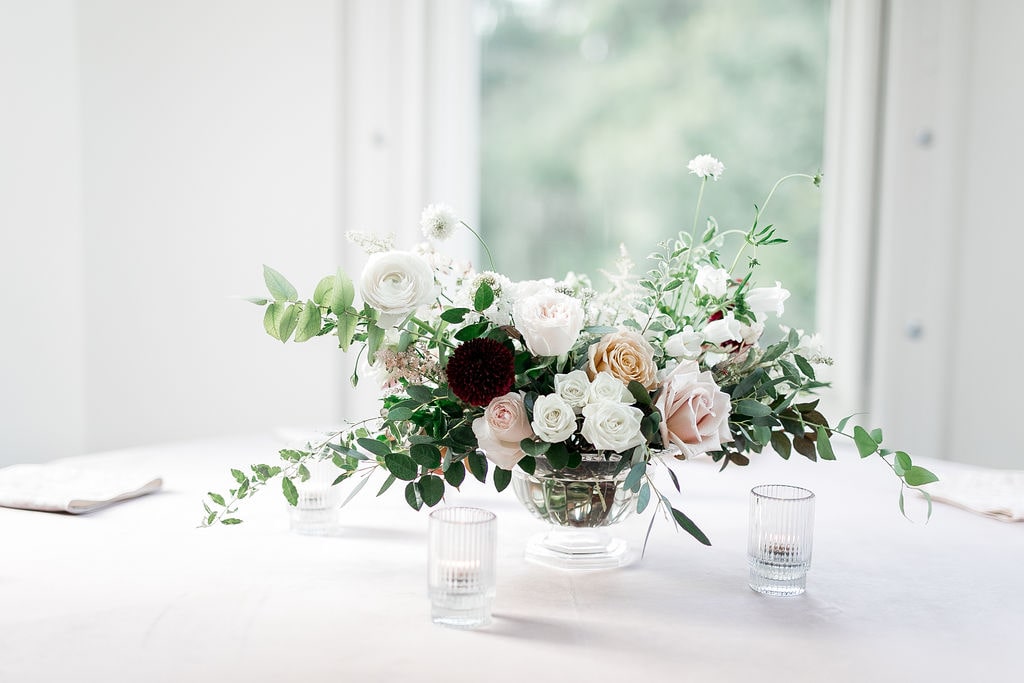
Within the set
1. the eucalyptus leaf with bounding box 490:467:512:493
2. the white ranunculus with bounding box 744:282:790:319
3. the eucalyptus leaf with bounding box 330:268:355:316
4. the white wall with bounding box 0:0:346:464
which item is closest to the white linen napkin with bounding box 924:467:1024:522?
the white ranunculus with bounding box 744:282:790:319

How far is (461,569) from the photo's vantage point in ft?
3.16

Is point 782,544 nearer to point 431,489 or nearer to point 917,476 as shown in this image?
point 917,476

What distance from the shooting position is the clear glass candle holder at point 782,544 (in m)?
1.08

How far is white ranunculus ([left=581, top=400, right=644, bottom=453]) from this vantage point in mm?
1004

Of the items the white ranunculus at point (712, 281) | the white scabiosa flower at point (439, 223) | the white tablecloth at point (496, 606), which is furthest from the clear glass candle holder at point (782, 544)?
the white scabiosa flower at point (439, 223)

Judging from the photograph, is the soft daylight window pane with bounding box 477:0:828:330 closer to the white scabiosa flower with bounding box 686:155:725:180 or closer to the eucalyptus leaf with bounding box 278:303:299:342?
the white scabiosa flower with bounding box 686:155:725:180

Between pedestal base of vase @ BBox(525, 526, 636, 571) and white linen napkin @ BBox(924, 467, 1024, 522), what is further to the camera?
white linen napkin @ BBox(924, 467, 1024, 522)

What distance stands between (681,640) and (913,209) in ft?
6.84

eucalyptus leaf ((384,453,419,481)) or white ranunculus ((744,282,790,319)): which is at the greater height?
white ranunculus ((744,282,790,319))

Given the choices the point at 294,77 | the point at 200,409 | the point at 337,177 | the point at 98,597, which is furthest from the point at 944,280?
the point at 98,597

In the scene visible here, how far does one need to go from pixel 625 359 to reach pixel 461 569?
30 cm

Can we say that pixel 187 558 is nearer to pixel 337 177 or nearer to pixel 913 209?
pixel 337 177

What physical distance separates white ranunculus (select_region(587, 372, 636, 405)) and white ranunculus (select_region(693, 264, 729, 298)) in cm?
21

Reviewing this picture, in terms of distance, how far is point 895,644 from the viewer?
3.11 feet
